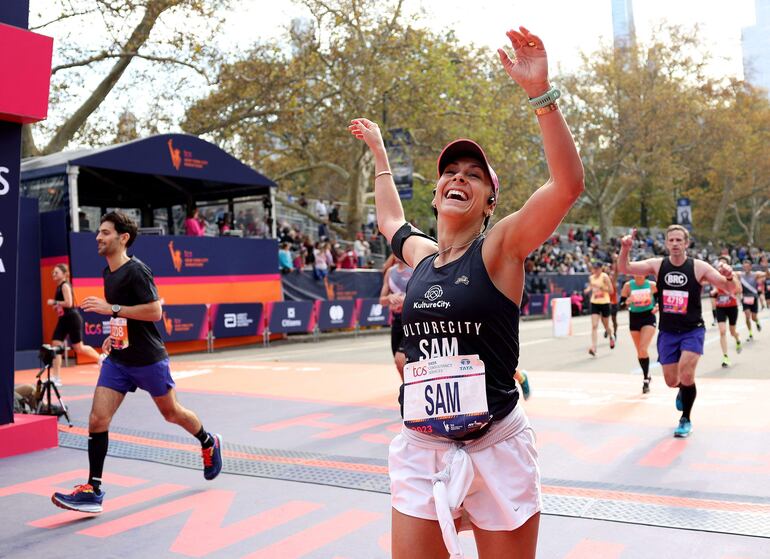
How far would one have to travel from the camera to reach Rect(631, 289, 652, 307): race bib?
33.1ft

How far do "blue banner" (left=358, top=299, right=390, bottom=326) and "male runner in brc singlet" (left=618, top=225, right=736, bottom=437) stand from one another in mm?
14962

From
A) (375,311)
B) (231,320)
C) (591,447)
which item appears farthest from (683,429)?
(375,311)

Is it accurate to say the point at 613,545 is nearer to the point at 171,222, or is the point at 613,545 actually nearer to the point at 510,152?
the point at 171,222

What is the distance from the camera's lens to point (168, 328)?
17266mm

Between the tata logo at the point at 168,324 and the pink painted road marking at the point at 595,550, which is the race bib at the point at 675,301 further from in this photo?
the tata logo at the point at 168,324

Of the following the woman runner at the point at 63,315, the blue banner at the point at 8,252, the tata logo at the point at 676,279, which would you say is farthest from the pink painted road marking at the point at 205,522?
the woman runner at the point at 63,315

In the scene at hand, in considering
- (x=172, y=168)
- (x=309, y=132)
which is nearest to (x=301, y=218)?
(x=309, y=132)

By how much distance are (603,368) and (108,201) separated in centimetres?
1466

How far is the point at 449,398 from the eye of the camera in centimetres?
255

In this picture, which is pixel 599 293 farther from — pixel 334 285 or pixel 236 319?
pixel 334 285

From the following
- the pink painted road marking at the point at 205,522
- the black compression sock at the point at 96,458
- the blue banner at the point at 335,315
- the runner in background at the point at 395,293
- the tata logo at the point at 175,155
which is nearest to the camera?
the pink painted road marking at the point at 205,522

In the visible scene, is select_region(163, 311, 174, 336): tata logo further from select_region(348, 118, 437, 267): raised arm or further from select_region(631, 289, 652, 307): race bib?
select_region(348, 118, 437, 267): raised arm

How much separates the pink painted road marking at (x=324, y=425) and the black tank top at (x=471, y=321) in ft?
16.2

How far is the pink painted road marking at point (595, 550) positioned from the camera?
4039 millimetres
